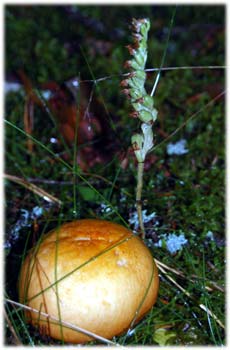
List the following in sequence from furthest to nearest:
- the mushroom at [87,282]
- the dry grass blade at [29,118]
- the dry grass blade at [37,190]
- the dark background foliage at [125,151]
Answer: the dry grass blade at [29,118], the dry grass blade at [37,190], the dark background foliage at [125,151], the mushroom at [87,282]

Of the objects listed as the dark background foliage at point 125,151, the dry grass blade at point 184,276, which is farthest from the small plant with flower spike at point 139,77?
the dry grass blade at point 184,276

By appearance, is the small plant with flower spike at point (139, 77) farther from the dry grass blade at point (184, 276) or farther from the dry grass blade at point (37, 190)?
the dry grass blade at point (37, 190)

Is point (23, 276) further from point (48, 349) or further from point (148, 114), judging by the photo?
point (148, 114)

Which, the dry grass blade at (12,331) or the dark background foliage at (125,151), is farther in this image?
the dark background foliage at (125,151)

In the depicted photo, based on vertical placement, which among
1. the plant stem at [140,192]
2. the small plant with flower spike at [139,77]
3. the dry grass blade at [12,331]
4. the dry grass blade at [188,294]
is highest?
the small plant with flower spike at [139,77]

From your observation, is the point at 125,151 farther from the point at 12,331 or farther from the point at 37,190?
the point at 12,331

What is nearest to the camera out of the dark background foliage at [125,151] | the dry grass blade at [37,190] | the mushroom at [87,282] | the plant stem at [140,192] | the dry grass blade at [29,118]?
the mushroom at [87,282]

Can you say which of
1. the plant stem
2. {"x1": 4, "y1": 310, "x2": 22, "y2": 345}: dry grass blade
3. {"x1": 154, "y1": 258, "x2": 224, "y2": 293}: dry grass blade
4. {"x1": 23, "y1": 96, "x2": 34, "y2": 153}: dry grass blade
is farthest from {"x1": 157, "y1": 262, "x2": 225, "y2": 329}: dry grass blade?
{"x1": 23, "y1": 96, "x2": 34, "y2": 153}: dry grass blade

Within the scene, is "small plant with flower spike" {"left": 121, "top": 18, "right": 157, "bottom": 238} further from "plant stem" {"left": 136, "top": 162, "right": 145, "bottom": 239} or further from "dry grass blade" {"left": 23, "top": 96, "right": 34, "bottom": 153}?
"dry grass blade" {"left": 23, "top": 96, "right": 34, "bottom": 153}

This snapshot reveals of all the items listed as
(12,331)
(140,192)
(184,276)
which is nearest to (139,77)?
(140,192)
